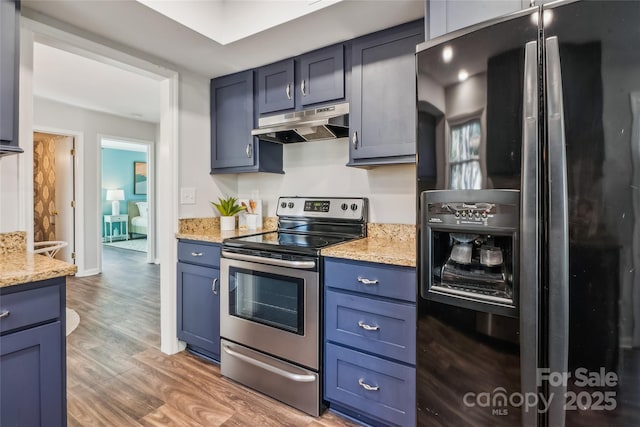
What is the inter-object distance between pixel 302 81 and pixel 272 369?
179 centimetres

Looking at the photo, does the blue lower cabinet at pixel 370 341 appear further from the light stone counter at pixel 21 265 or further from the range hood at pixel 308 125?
the light stone counter at pixel 21 265

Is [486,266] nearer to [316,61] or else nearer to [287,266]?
[287,266]

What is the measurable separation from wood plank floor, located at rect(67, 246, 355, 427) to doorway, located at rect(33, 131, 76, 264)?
2.21 metres

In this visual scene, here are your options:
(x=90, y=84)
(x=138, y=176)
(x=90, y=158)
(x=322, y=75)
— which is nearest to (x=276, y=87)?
(x=322, y=75)

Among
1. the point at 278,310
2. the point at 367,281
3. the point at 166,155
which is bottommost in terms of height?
the point at 278,310

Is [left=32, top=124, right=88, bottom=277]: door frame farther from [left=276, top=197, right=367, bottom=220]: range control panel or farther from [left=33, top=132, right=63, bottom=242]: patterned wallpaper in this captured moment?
[left=276, top=197, right=367, bottom=220]: range control panel

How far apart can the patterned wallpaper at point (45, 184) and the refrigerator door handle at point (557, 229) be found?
6.05 m

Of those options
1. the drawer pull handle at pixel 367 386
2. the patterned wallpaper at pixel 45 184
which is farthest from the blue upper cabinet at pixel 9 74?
the patterned wallpaper at pixel 45 184

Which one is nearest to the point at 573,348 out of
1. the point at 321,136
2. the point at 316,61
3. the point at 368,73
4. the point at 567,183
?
the point at 567,183

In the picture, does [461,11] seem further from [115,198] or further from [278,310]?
[115,198]

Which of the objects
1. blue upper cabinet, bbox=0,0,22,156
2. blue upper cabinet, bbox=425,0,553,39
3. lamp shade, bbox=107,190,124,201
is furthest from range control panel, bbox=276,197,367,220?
lamp shade, bbox=107,190,124,201

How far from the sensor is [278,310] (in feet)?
6.08

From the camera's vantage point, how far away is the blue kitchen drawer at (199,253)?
7.17 feet

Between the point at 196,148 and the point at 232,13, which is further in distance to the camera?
the point at 196,148
